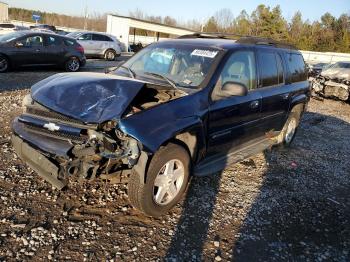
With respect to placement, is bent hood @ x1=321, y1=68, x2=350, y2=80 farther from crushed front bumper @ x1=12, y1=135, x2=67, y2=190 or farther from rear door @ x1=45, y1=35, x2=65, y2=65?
crushed front bumper @ x1=12, y1=135, x2=67, y2=190

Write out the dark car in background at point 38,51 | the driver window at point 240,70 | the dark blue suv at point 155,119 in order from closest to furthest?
1. the dark blue suv at point 155,119
2. the driver window at point 240,70
3. the dark car in background at point 38,51

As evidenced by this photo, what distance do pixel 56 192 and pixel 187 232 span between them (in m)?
1.65

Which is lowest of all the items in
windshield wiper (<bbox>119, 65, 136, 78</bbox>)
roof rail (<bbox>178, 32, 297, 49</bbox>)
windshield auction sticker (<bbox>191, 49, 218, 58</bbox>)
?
windshield wiper (<bbox>119, 65, 136, 78</bbox>)

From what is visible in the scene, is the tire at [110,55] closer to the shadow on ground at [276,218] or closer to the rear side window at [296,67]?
the rear side window at [296,67]

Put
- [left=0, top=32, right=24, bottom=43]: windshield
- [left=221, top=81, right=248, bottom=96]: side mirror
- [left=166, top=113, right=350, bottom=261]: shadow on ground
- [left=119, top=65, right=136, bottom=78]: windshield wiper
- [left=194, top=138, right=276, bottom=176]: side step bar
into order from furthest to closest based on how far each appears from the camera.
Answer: [left=0, top=32, right=24, bottom=43]: windshield
[left=119, top=65, right=136, bottom=78]: windshield wiper
[left=194, top=138, right=276, bottom=176]: side step bar
[left=221, top=81, right=248, bottom=96]: side mirror
[left=166, top=113, right=350, bottom=261]: shadow on ground

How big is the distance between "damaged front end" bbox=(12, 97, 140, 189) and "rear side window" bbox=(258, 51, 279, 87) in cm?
273

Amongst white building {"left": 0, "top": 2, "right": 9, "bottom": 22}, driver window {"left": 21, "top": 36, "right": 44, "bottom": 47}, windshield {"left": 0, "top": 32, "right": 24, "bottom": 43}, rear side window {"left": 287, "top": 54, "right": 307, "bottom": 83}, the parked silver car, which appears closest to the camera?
rear side window {"left": 287, "top": 54, "right": 307, "bottom": 83}

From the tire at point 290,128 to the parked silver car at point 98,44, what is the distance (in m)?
16.3

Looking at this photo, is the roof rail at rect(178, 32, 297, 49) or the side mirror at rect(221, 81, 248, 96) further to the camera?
the roof rail at rect(178, 32, 297, 49)

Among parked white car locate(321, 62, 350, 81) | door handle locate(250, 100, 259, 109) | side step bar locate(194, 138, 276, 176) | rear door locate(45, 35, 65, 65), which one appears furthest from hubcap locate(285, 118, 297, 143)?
rear door locate(45, 35, 65, 65)

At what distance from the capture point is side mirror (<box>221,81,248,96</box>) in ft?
14.6

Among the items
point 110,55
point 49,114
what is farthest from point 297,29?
point 49,114

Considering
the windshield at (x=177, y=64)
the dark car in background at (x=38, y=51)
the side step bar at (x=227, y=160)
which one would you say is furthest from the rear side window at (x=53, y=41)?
the side step bar at (x=227, y=160)

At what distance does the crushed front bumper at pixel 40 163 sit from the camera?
3633 mm
